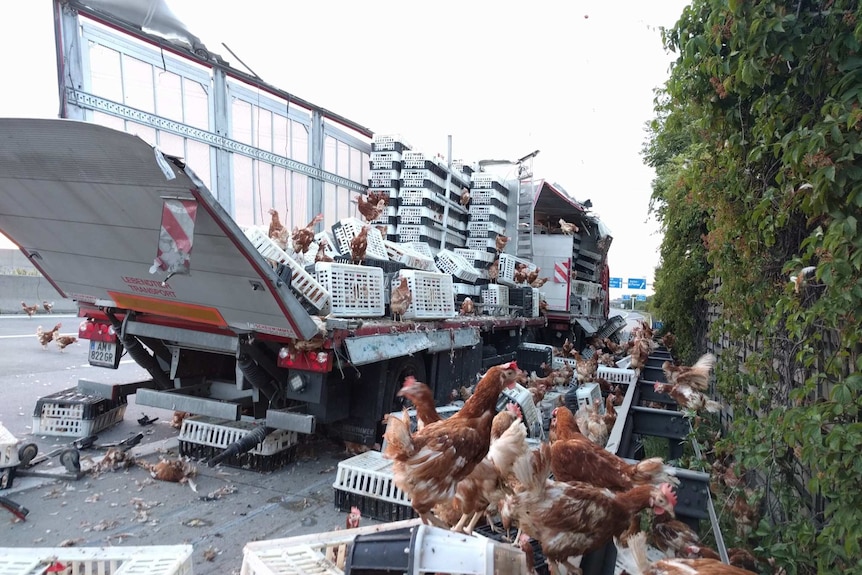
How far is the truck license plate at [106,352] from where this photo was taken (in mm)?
5637

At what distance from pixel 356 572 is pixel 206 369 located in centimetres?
474

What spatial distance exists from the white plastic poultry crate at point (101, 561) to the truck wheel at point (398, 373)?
308cm

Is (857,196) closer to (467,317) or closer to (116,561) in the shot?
(116,561)

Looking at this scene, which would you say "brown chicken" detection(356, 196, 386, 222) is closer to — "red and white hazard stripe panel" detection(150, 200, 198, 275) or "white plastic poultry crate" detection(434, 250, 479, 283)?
"white plastic poultry crate" detection(434, 250, 479, 283)

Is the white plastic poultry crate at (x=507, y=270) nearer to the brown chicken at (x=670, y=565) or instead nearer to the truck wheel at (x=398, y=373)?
the truck wheel at (x=398, y=373)

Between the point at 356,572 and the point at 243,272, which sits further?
the point at 243,272

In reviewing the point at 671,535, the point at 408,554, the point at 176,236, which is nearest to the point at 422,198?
the point at 176,236

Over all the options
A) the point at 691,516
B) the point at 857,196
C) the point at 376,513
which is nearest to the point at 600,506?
the point at 691,516

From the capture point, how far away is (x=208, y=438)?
5211 millimetres

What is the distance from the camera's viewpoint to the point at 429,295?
20.6ft

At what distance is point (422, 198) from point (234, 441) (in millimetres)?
A: 4932

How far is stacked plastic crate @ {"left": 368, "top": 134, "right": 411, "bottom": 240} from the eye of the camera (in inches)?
336

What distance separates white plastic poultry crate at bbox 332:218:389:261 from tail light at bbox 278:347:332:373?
6.16ft

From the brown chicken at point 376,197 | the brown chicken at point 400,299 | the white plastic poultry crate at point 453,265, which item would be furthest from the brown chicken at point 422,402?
the white plastic poultry crate at point 453,265
